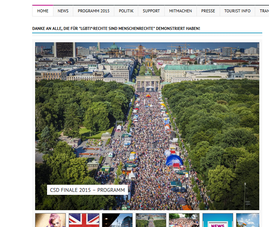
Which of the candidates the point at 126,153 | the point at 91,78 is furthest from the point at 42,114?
the point at 91,78

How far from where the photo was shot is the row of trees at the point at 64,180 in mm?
18161

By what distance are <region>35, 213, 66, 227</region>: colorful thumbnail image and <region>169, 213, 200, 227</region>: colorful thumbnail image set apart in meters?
4.56

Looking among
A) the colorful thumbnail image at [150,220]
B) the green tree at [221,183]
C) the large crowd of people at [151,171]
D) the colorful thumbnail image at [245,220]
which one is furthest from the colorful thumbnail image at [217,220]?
the large crowd of people at [151,171]

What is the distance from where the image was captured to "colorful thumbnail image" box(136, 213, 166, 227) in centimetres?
1430

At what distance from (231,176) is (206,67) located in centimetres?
8821

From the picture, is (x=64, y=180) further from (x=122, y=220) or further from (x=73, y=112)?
(x=73, y=112)

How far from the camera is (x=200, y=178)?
25188mm

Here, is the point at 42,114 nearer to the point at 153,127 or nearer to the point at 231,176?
the point at 153,127
